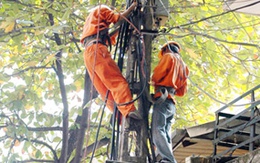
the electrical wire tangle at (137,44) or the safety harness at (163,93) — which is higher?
the electrical wire tangle at (137,44)

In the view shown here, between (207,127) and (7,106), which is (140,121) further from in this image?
(7,106)

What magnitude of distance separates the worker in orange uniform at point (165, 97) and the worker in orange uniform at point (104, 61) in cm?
41


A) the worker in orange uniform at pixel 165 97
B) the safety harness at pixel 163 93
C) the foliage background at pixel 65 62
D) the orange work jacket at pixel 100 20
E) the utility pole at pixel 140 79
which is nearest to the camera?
the utility pole at pixel 140 79

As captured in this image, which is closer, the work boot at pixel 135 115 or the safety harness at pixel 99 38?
the work boot at pixel 135 115

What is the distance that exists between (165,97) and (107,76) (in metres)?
0.67

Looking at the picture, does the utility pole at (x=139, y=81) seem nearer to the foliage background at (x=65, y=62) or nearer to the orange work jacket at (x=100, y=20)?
the orange work jacket at (x=100, y=20)

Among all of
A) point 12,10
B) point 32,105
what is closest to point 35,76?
point 32,105

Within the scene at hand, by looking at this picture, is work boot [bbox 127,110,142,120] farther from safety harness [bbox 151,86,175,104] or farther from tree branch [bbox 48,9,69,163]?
tree branch [bbox 48,9,69,163]

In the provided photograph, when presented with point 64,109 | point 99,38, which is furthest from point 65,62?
point 99,38

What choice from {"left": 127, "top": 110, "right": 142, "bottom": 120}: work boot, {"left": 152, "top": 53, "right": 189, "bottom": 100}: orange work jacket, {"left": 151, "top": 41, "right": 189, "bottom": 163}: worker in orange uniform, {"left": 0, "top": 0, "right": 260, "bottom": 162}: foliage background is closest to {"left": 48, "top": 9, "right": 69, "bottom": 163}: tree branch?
{"left": 0, "top": 0, "right": 260, "bottom": 162}: foliage background

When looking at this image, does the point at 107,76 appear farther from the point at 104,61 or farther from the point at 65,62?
the point at 65,62

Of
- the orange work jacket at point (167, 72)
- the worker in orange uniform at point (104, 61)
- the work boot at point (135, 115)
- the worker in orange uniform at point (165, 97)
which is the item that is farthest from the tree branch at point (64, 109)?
the work boot at point (135, 115)

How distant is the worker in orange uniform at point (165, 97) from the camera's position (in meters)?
4.18

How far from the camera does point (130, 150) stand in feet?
12.9
